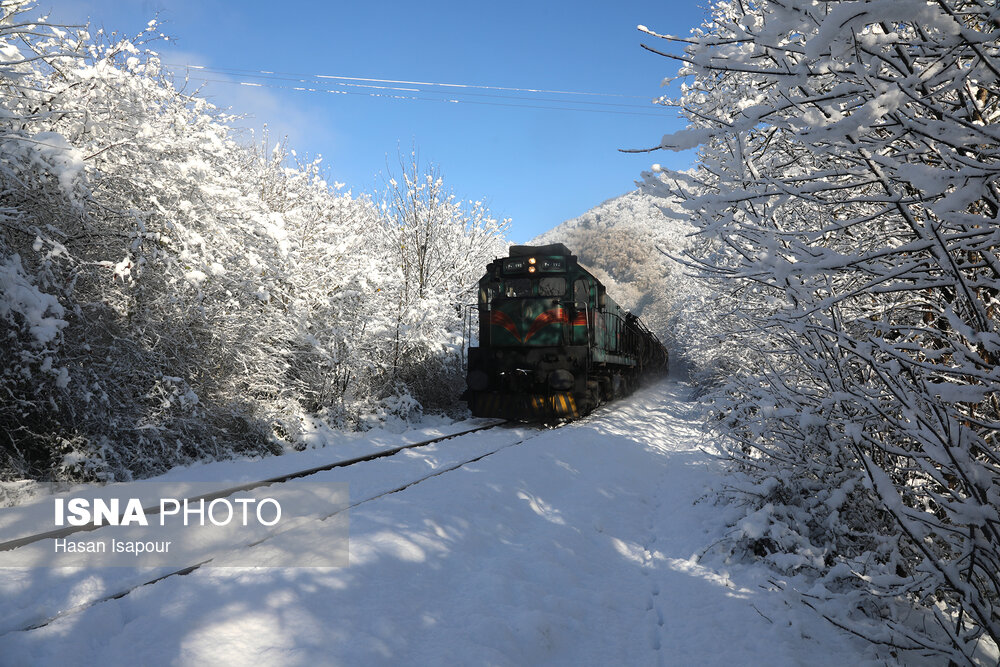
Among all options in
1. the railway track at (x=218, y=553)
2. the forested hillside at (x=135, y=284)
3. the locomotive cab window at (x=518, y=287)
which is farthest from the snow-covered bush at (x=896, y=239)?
the locomotive cab window at (x=518, y=287)

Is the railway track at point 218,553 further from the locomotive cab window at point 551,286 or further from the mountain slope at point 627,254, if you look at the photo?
the mountain slope at point 627,254

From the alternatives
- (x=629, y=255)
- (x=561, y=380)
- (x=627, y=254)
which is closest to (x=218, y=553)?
(x=561, y=380)

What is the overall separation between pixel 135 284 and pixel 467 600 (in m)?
6.72

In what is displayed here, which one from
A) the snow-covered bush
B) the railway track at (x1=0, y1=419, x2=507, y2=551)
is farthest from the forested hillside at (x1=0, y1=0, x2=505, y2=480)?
the snow-covered bush

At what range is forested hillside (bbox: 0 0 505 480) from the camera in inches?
238

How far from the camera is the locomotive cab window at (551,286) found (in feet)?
42.5

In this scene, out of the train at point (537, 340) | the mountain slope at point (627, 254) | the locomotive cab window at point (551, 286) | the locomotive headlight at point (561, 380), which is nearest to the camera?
the locomotive headlight at point (561, 380)

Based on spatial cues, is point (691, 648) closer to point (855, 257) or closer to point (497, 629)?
point (497, 629)

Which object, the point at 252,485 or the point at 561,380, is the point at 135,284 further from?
the point at 561,380

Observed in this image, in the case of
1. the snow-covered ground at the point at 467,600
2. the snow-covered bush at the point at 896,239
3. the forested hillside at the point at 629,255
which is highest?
the forested hillside at the point at 629,255

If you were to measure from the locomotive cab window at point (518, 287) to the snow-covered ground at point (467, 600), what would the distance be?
727 cm

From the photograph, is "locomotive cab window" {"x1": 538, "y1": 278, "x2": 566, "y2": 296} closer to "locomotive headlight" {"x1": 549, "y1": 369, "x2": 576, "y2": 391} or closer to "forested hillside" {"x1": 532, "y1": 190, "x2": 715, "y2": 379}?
"locomotive headlight" {"x1": 549, "y1": 369, "x2": 576, "y2": 391}

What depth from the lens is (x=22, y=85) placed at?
549 centimetres

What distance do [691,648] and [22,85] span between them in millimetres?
8208
